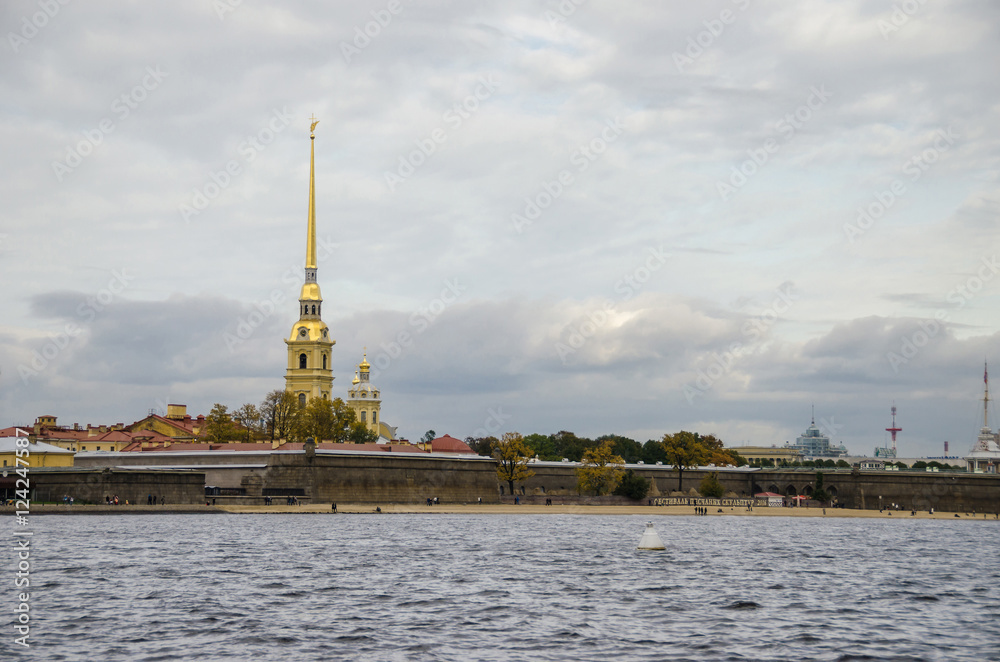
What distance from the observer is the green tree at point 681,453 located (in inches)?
4488

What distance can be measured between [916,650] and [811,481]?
102 meters

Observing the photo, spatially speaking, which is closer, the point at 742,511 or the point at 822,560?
the point at 822,560

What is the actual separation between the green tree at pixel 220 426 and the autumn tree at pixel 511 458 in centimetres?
2359

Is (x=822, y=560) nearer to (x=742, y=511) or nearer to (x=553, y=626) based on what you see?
(x=553, y=626)

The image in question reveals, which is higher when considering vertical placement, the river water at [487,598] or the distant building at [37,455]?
the distant building at [37,455]

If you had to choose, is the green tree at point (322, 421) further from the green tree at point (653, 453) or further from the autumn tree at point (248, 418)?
the green tree at point (653, 453)

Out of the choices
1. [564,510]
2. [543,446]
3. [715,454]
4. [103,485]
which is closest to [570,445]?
[543,446]

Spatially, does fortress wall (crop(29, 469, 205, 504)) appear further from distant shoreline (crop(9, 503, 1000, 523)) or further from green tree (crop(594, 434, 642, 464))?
green tree (crop(594, 434, 642, 464))

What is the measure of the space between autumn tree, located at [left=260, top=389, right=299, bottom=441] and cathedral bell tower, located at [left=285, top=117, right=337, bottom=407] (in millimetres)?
19076

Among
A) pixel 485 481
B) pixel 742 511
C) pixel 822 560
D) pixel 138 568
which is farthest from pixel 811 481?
pixel 138 568

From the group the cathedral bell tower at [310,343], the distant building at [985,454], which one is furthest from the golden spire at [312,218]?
the distant building at [985,454]

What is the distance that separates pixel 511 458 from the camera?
99.4 m

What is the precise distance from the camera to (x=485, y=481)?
9519 cm

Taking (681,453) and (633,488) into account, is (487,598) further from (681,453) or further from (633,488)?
(681,453)
